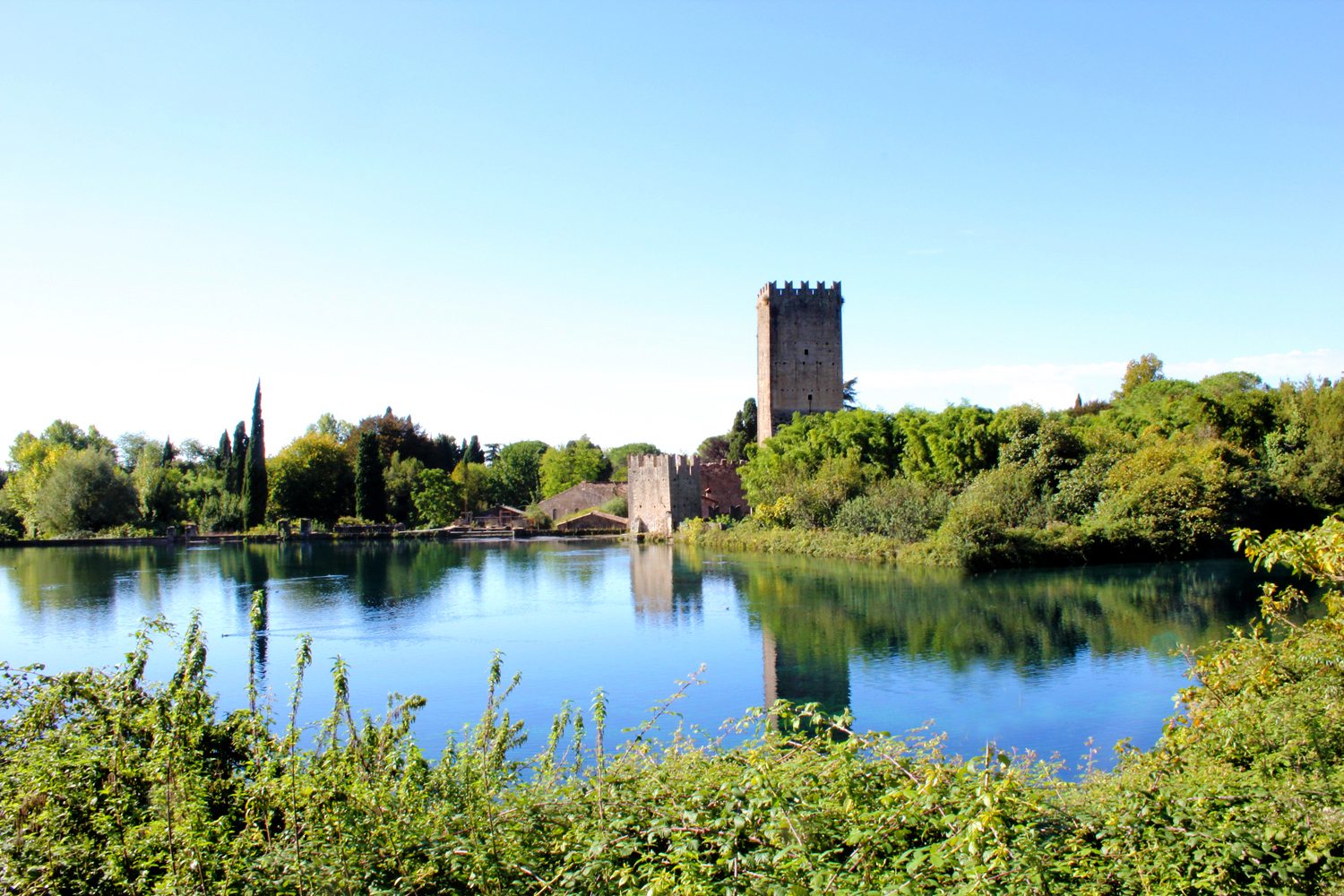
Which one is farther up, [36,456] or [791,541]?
[36,456]

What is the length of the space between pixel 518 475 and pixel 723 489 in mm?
26940

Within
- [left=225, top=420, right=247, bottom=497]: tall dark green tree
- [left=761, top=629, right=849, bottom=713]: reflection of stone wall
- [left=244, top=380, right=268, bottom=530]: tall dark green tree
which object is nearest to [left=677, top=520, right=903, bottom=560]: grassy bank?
[left=761, top=629, right=849, bottom=713]: reflection of stone wall

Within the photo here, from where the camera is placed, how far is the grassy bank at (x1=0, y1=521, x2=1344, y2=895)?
3.54 metres

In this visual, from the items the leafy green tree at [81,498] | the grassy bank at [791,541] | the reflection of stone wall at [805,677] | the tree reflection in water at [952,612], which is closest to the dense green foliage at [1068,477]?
the grassy bank at [791,541]

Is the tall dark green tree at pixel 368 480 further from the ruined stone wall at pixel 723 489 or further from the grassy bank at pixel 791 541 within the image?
the grassy bank at pixel 791 541

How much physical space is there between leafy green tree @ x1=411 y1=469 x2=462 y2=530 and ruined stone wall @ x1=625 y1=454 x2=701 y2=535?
10402mm

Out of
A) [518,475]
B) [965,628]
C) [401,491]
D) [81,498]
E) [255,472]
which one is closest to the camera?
[965,628]

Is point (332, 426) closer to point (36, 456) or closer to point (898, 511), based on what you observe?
point (36, 456)

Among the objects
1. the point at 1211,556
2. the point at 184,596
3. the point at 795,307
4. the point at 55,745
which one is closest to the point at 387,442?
the point at 795,307

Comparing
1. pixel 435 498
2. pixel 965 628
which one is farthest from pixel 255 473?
pixel 965 628

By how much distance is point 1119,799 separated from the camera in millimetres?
4043

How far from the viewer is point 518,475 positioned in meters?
66.4

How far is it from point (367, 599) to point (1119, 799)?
1876 centimetres

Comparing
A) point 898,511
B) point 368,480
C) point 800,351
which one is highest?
point 800,351
